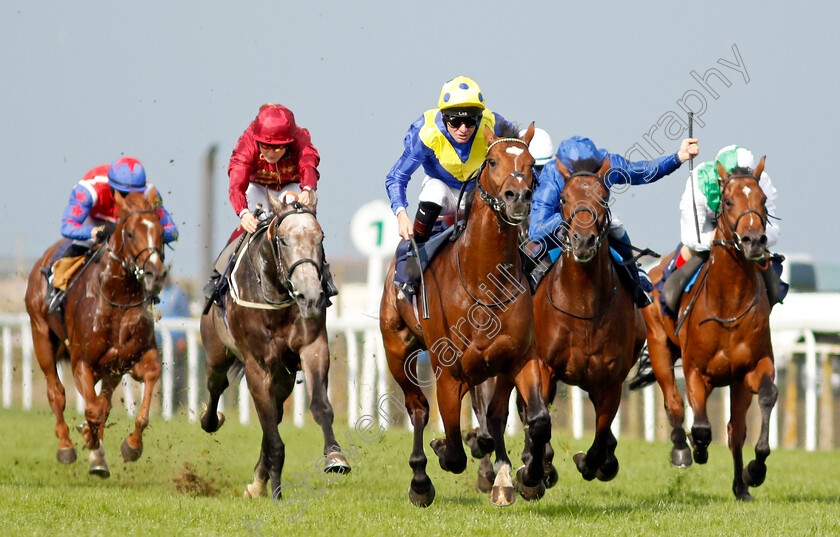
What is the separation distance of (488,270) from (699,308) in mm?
2142

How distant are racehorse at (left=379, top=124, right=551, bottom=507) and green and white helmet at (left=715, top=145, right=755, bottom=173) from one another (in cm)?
217

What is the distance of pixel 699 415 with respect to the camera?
7543 mm

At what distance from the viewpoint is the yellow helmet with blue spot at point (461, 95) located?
6676mm

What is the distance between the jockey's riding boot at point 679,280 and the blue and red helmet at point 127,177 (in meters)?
4.05

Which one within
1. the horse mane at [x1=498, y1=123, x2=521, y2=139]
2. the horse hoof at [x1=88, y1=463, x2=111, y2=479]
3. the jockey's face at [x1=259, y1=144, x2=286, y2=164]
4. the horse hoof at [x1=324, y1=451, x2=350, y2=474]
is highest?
the jockey's face at [x1=259, y1=144, x2=286, y2=164]

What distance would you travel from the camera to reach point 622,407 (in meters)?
14.5

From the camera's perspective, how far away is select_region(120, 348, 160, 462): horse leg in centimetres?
862

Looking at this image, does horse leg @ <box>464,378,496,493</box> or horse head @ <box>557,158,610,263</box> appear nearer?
horse head @ <box>557,158,610,263</box>

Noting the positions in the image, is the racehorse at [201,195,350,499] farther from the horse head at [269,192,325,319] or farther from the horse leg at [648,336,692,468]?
the horse leg at [648,336,692,468]

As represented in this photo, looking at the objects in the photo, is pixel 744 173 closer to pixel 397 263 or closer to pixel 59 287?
pixel 397 263

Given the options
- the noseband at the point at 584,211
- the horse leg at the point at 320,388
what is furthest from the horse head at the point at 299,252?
the noseband at the point at 584,211

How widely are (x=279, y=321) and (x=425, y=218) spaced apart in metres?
1.10

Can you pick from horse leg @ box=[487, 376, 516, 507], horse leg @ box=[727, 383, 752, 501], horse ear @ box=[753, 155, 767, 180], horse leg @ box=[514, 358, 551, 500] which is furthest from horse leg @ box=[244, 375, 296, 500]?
horse ear @ box=[753, 155, 767, 180]

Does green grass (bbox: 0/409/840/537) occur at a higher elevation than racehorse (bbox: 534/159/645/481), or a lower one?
lower
